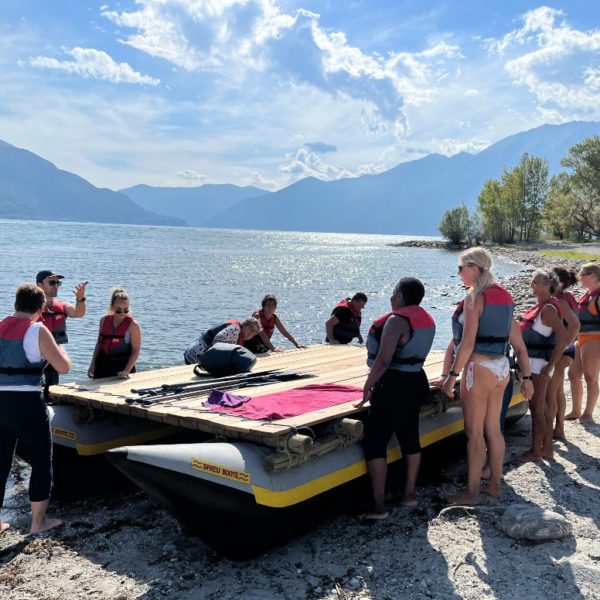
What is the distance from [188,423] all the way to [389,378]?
1.97 m

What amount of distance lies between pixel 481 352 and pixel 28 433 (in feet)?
14.2

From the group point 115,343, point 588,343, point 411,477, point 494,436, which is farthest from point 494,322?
point 115,343

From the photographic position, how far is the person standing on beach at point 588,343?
7934 millimetres

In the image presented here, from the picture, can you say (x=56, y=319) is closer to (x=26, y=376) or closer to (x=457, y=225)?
(x=26, y=376)

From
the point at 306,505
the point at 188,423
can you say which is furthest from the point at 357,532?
the point at 188,423

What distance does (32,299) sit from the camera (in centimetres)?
519

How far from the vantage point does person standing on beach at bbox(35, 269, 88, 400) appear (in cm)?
747

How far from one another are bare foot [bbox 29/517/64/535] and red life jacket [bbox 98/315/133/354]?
7.68ft

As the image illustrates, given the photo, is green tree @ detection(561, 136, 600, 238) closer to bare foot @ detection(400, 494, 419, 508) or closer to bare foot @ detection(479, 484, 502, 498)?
bare foot @ detection(479, 484, 502, 498)

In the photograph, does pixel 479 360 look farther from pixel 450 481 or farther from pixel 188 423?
pixel 188 423

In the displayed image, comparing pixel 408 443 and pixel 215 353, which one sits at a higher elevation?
pixel 215 353

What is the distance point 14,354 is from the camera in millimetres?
5102

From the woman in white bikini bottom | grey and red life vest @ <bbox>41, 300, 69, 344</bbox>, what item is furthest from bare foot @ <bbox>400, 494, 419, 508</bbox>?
grey and red life vest @ <bbox>41, 300, 69, 344</bbox>

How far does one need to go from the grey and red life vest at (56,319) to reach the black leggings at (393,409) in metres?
4.47
